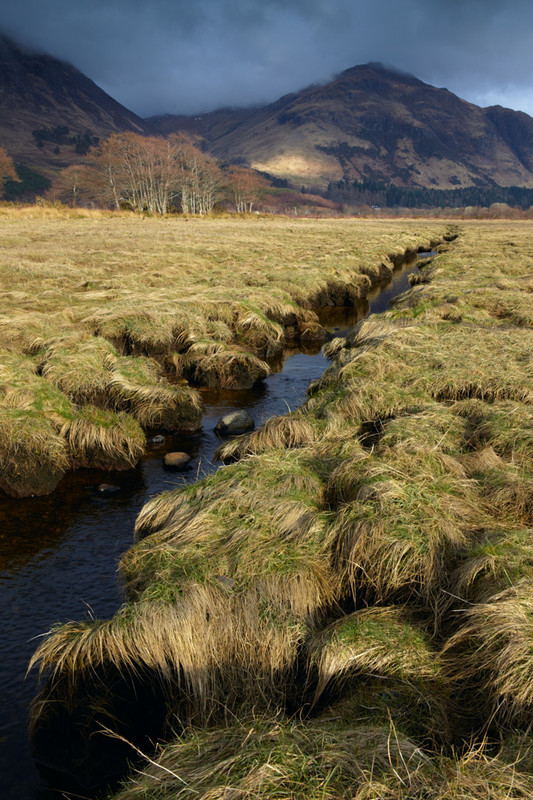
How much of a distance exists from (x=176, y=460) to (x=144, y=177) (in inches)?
4101

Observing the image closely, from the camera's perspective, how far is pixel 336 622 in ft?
14.9

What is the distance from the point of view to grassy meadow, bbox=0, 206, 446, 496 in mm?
9633

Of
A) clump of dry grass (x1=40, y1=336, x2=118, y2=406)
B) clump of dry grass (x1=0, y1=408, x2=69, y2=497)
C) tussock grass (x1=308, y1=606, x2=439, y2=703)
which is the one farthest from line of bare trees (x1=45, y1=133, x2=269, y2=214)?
tussock grass (x1=308, y1=606, x2=439, y2=703)

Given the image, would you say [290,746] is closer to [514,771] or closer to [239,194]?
[514,771]

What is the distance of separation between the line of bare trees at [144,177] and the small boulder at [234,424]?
290 feet

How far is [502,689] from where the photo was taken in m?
3.59

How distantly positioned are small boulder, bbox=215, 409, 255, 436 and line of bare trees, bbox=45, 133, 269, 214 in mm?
88296

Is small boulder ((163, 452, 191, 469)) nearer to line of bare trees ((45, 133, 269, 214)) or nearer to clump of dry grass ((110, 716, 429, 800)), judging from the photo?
clump of dry grass ((110, 716, 429, 800))

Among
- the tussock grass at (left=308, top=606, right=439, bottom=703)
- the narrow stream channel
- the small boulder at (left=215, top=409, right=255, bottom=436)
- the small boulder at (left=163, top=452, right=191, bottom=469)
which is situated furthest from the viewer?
the small boulder at (left=215, top=409, right=255, bottom=436)

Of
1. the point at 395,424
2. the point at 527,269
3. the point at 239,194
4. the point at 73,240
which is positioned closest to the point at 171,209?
the point at 239,194

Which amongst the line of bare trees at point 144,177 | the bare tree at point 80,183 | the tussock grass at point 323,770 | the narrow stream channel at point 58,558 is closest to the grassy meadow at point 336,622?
the tussock grass at point 323,770

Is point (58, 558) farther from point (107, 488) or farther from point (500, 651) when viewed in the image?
point (500, 651)

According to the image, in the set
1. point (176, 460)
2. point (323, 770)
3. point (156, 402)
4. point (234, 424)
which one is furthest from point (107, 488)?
point (323, 770)

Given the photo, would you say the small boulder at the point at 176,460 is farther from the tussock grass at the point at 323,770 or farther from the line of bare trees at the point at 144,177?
the line of bare trees at the point at 144,177
